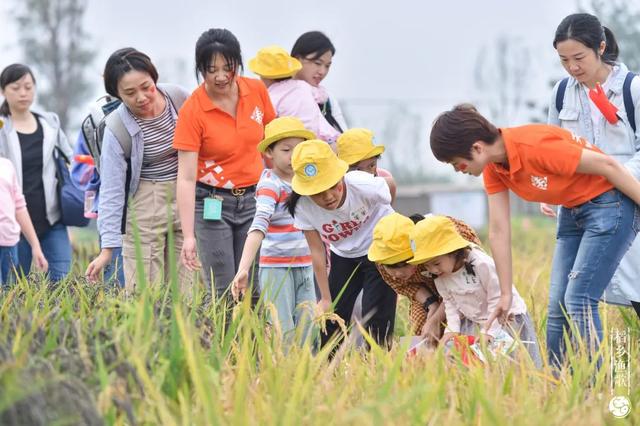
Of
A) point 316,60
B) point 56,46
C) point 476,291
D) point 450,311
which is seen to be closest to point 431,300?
point 450,311

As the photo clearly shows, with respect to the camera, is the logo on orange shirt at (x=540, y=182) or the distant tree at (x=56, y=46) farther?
the distant tree at (x=56, y=46)

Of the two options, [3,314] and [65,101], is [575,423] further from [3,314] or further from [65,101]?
[65,101]

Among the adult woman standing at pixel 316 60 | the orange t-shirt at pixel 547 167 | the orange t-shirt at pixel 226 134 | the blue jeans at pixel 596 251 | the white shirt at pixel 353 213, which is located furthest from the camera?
the adult woman standing at pixel 316 60

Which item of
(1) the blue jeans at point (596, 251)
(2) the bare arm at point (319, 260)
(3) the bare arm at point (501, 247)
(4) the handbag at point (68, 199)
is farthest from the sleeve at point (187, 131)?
(4) the handbag at point (68, 199)

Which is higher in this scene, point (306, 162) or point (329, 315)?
point (306, 162)

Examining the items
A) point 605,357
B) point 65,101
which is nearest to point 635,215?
point 605,357

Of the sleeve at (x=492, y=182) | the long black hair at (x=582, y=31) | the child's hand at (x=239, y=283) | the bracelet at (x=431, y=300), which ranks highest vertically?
the long black hair at (x=582, y=31)

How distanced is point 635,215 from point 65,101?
2904 centimetres

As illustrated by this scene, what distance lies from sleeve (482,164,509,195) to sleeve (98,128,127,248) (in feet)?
5.58

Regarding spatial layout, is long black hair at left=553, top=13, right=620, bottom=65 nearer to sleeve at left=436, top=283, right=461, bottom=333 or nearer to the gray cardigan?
sleeve at left=436, top=283, right=461, bottom=333

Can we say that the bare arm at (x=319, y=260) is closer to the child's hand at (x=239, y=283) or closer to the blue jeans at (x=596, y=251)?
the child's hand at (x=239, y=283)

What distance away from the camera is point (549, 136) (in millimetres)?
4254

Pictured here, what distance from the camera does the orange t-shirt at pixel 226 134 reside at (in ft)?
16.7

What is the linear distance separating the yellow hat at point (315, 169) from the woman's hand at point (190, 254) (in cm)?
55
